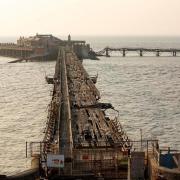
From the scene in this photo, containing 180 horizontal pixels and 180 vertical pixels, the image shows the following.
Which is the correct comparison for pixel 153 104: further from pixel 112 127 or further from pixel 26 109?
pixel 112 127

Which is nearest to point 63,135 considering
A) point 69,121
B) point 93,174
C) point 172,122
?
point 69,121

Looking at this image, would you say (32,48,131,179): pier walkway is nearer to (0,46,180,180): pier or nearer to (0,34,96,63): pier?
(0,46,180,180): pier

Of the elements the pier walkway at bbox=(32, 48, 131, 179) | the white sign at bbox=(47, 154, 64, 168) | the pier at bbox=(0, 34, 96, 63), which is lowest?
the pier at bbox=(0, 34, 96, 63)

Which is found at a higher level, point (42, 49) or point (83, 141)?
point (83, 141)

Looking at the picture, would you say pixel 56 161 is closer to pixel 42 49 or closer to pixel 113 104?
pixel 113 104

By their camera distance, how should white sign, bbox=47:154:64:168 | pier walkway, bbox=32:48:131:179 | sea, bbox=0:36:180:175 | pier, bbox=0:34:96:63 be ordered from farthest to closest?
pier, bbox=0:34:96:63 → sea, bbox=0:36:180:175 → pier walkway, bbox=32:48:131:179 → white sign, bbox=47:154:64:168

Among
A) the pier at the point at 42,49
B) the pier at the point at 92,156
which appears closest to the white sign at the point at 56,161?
the pier at the point at 92,156

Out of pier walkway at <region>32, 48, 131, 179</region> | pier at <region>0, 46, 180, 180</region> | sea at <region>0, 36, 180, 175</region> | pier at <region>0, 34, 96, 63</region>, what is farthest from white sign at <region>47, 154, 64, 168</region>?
pier at <region>0, 34, 96, 63</region>

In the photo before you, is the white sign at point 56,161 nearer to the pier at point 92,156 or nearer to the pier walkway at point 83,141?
the pier at point 92,156

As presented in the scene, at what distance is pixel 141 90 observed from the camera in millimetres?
84312

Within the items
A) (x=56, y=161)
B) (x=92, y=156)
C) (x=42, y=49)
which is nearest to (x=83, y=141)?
(x=92, y=156)

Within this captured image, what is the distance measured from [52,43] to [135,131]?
122m

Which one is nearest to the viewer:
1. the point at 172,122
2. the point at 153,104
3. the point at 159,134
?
the point at 159,134

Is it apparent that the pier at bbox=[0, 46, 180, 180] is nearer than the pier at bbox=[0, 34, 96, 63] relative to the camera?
Yes
